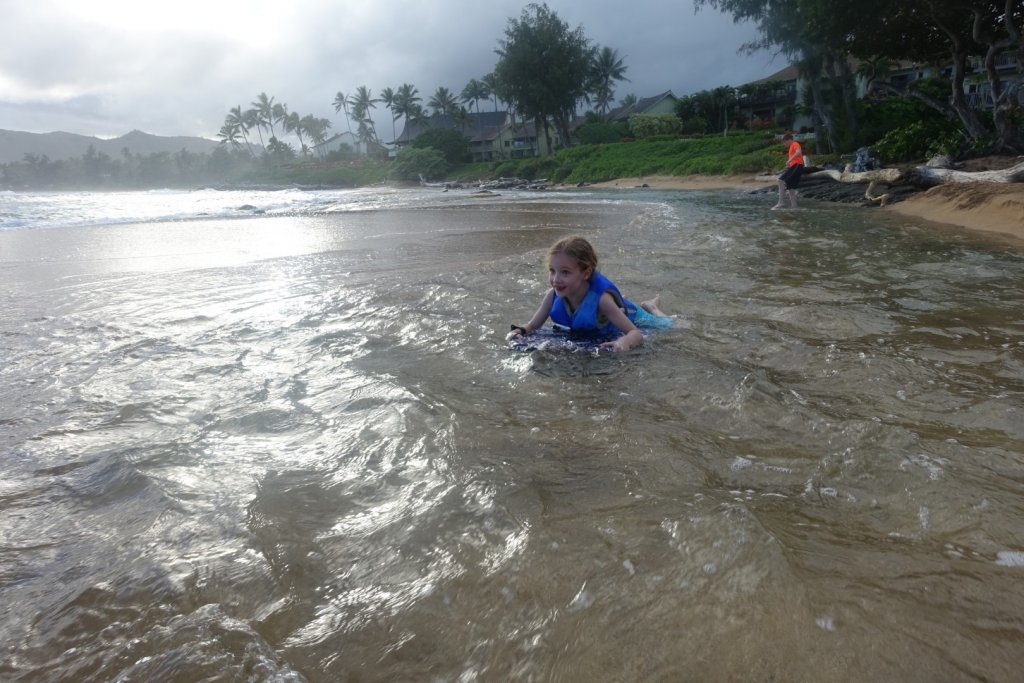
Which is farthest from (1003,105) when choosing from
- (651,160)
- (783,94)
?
(783,94)

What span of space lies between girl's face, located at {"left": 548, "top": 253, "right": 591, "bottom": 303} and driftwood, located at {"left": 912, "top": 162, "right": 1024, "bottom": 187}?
42.2ft

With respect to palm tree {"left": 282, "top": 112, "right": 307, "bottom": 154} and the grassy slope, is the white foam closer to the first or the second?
the grassy slope

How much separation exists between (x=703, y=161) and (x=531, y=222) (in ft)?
77.8

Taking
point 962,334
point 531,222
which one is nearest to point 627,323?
point 962,334

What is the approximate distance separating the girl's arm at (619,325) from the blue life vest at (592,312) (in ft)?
0.14

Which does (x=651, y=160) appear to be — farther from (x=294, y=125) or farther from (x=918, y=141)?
(x=294, y=125)

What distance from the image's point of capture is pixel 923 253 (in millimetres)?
7148

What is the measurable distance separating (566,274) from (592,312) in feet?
1.14

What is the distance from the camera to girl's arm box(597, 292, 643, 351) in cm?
377

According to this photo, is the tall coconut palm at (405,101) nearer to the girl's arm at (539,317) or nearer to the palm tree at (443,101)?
the palm tree at (443,101)

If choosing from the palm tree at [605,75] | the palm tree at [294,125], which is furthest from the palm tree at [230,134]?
the palm tree at [605,75]

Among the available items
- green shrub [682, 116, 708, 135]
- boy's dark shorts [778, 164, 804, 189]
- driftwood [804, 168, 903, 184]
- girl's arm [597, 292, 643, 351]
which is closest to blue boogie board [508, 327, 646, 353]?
girl's arm [597, 292, 643, 351]

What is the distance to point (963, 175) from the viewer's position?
13.7 m

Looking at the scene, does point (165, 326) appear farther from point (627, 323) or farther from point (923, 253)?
point (923, 253)
